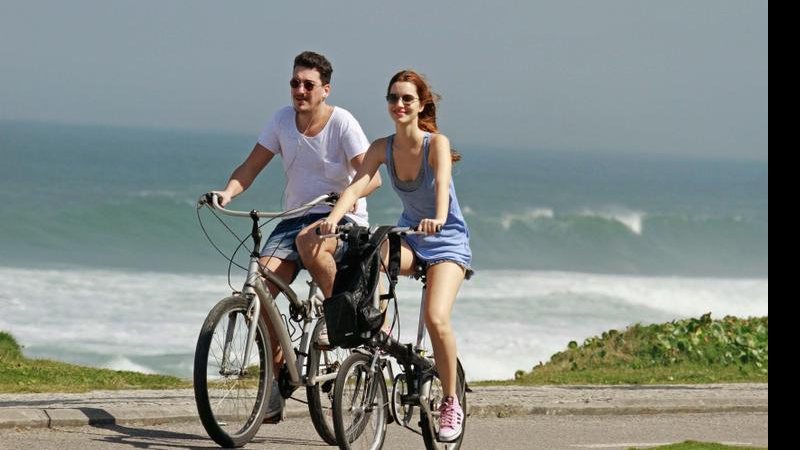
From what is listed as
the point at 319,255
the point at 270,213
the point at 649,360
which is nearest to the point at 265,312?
the point at 319,255

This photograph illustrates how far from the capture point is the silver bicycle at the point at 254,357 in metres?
7.10

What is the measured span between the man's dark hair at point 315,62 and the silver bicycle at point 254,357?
68cm

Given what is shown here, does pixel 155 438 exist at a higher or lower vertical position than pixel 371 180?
lower

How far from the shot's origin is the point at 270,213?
750 centimetres

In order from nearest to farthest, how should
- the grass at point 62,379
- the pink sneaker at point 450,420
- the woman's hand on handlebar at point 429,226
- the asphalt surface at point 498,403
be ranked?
1. the woman's hand on handlebar at point 429,226
2. the pink sneaker at point 450,420
3. the asphalt surface at point 498,403
4. the grass at point 62,379

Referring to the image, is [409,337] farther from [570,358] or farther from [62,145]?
[62,145]

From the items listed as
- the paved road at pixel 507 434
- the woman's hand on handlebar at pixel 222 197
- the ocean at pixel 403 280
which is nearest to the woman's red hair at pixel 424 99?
the woman's hand on handlebar at pixel 222 197

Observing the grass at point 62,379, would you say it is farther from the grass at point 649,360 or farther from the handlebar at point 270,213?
the handlebar at point 270,213

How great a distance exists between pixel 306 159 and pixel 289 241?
1.48 ft

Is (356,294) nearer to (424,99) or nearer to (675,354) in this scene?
(424,99)

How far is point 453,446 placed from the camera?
7441mm

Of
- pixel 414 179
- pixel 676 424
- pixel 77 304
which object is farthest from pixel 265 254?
pixel 77 304
